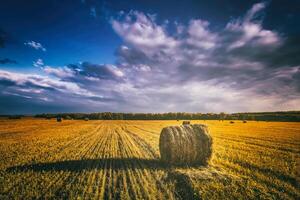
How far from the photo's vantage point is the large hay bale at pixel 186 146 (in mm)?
9484

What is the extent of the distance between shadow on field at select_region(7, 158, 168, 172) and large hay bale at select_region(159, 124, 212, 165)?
622 millimetres

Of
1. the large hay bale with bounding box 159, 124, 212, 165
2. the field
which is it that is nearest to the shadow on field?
the field

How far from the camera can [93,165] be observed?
907 cm

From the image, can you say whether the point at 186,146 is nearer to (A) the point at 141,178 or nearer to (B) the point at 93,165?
(A) the point at 141,178

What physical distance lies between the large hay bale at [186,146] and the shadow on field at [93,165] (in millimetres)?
622

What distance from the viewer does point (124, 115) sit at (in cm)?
9094

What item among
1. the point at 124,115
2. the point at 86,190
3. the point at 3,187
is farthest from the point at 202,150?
the point at 124,115

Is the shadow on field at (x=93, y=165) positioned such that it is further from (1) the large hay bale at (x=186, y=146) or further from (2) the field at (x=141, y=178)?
(1) the large hay bale at (x=186, y=146)

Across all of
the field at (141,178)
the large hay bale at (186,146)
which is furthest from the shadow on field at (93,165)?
the large hay bale at (186,146)

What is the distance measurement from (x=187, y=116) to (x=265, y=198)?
8110 centimetres

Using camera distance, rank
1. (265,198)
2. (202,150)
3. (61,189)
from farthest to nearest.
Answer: (202,150)
(61,189)
(265,198)

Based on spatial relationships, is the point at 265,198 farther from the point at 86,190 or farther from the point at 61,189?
the point at 61,189

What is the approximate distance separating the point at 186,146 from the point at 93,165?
4064mm

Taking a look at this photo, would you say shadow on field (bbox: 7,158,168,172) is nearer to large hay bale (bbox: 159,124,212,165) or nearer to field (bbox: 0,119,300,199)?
field (bbox: 0,119,300,199)
